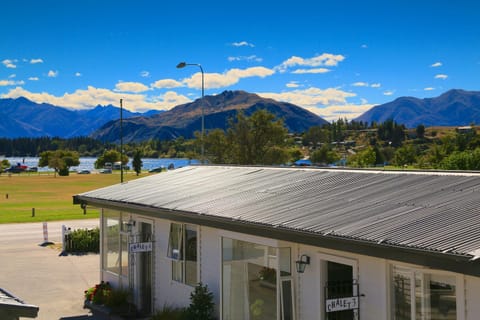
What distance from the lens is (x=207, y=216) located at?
11016 millimetres

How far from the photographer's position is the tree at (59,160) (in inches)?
5248

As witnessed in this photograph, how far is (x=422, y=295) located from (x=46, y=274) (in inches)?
700

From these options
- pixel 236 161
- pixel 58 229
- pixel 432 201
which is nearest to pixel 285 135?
pixel 236 161

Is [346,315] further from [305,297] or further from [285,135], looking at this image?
[285,135]

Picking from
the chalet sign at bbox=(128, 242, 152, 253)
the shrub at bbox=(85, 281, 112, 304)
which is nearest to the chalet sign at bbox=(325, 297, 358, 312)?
the chalet sign at bbox=(128, 242, 152, 253)

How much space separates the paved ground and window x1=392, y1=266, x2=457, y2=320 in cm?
1031

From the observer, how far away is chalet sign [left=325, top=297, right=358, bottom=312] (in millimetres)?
8234

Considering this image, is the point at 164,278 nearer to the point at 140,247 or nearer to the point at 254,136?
the point at 140,247

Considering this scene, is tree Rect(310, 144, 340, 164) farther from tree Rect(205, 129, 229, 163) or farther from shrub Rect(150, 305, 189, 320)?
shrub Rect(150, 305, 189, 320)

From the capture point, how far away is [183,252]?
44.5 ft

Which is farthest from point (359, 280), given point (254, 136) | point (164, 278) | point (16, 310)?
point (254, 136)

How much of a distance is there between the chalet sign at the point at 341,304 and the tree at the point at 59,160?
407 ft

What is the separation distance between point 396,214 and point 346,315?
71.0 inches

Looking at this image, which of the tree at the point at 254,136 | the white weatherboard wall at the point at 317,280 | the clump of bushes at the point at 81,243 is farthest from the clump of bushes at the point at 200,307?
the tree at the point at 254,136
